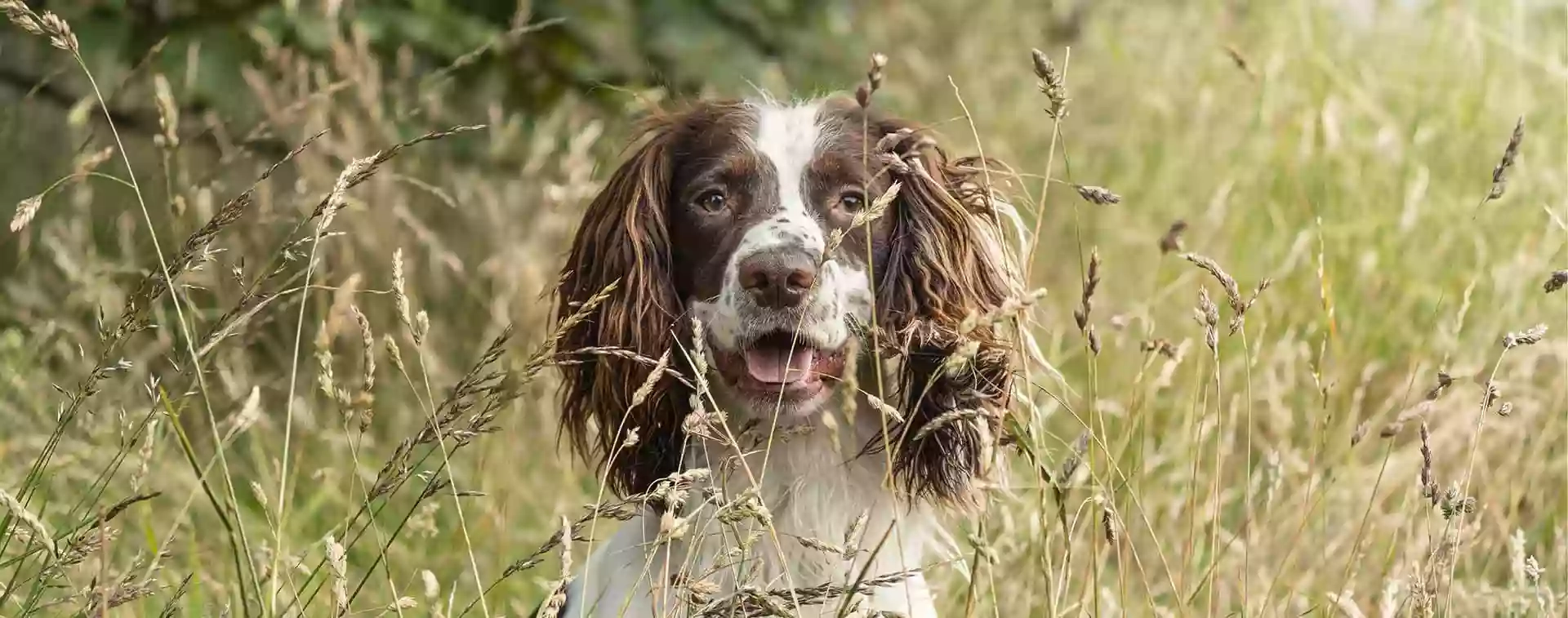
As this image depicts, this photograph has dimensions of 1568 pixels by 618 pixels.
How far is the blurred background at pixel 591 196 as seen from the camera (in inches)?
115

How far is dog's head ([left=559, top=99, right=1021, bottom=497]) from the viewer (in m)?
2.19

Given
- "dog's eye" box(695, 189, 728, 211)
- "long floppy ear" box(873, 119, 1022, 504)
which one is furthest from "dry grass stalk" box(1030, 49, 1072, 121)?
"dog's eye" box(695, 189, 728, 211)

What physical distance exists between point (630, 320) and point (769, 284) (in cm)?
37

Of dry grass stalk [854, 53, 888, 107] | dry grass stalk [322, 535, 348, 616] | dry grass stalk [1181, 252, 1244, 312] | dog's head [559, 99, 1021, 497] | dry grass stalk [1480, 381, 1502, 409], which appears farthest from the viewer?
dog's head [559, 99, 1021, 497]

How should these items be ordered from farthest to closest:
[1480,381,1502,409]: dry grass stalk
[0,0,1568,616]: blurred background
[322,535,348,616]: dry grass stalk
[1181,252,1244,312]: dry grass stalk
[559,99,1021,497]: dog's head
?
[0,0,1568,616]: blurred background → [559,99,1021,497]: dog's head → [1480,381,1502,409]: dry grass stalk → [1181,252,1244,312]: dry grass stalk → [322,535,348,616]: dry grass stalk

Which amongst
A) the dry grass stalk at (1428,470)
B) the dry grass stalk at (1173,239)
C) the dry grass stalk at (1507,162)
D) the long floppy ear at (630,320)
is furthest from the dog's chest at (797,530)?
the dry grass stalk at (1507,162)

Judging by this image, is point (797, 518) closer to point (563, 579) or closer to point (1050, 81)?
point (563, 579)

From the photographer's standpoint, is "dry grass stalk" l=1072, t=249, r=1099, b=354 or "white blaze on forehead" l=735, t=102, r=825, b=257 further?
"white blaze on forehead" l=735, t=102, r=825, b=257

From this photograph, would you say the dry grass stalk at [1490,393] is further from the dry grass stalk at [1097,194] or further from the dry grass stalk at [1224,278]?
the dry grass stalk at [1097,194]

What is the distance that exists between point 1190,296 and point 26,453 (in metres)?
3.32

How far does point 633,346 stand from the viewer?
236cm

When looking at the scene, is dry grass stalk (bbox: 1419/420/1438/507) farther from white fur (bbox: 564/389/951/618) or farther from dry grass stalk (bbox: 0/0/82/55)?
dry grass stalk (bbox: 0/0/82/55)

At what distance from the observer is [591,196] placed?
417cm

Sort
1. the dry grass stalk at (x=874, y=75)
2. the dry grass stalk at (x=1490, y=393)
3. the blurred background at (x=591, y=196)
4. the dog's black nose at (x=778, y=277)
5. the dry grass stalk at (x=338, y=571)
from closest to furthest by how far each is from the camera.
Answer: the dry grass stalk at (x=338, y=571) → the dry grass stalk at (x=874, y=75) → the dry grass stalk at (x=1490, y=393) → the dog's black nose at (x=778, y=277) → the blurred background at (x=591, y=196)
